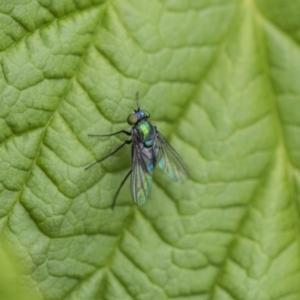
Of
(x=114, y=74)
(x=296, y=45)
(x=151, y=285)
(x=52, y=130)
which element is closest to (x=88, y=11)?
(x=114, y=74)

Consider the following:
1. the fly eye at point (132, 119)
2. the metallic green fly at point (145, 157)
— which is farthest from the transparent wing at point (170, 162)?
the fly eye at point (132, 119)

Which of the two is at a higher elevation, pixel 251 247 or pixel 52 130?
pixel 52 130

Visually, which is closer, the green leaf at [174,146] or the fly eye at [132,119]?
the green leaf at [174,146]

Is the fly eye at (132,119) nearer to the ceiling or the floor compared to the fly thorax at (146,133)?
nearer to the ceiling

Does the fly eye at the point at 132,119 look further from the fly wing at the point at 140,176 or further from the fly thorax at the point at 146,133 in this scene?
the fly wing at the point at 140,176

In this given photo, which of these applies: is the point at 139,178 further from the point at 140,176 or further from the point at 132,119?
the point at 132,119

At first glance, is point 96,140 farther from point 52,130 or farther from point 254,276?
point 254,276
